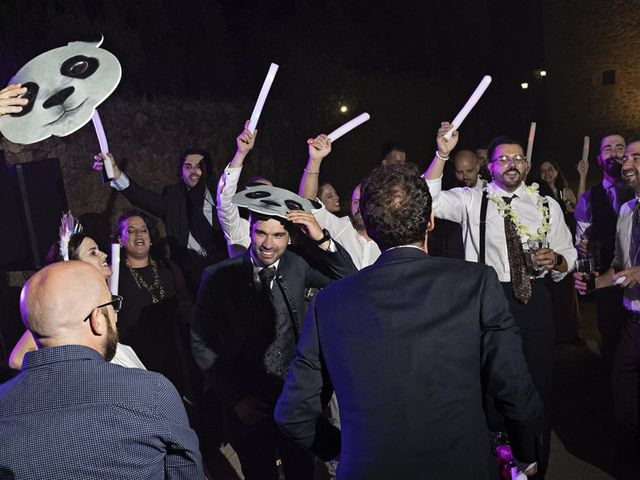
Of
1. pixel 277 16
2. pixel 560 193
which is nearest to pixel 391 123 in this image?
pixel 277 16

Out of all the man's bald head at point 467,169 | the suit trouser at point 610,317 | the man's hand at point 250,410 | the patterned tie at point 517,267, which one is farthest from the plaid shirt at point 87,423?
the man's bald head at point 467,169

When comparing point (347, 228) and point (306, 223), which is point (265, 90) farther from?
point (347, 228)

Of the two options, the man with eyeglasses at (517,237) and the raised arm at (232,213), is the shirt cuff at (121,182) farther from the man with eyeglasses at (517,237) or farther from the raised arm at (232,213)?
the man with eyeglasses at (517,237)

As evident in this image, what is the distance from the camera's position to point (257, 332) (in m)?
3.21

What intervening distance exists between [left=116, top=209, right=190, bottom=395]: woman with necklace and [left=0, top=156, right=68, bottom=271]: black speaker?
0.54 m

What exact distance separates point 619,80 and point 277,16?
55.1 ft

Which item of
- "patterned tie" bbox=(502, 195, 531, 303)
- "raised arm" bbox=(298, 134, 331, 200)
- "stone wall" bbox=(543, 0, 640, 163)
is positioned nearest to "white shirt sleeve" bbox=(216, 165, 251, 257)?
"raised arm" bbox=(298, 134, 331, 200)

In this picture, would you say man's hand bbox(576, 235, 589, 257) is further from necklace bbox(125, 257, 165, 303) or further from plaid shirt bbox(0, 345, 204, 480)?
plaid shirt bbox(0, 345, 204, 480)

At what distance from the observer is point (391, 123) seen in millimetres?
15781

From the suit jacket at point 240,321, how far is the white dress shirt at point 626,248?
2031 mm

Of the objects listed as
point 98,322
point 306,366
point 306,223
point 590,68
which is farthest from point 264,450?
point 590,68

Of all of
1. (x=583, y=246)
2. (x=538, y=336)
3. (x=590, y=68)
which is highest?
(x=590, y=68)

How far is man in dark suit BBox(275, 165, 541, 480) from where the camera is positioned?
6.35 feet

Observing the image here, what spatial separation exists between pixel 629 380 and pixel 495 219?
1.41 metres
